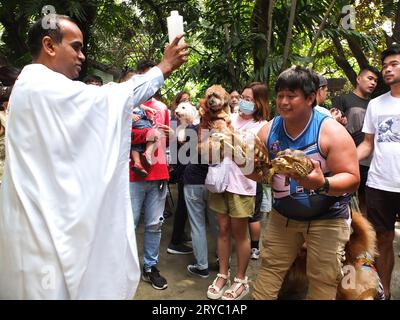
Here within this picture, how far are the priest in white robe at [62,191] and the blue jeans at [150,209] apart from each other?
1.40m

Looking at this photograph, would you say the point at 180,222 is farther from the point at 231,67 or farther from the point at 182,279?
the point at 231,67

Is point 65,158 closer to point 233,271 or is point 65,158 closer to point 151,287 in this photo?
point 151,287

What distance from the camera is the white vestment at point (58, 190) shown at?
1.55m

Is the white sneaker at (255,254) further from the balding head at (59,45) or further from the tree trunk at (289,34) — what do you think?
the balding head at (59,45)

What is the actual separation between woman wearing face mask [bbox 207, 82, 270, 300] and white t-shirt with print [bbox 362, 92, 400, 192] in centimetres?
85

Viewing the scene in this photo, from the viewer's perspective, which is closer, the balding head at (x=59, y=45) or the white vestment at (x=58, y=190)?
the white vestment at (x=58, y=190)

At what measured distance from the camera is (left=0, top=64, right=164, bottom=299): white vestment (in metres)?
1.55

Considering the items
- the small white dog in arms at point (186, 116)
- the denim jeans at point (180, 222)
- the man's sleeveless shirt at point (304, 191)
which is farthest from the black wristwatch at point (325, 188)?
the denim jeans at point (180, 222)

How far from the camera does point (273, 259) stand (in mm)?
2459

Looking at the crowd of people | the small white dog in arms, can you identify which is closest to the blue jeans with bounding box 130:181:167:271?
the crowd of people

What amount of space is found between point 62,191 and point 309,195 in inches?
53.1

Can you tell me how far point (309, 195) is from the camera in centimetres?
219
